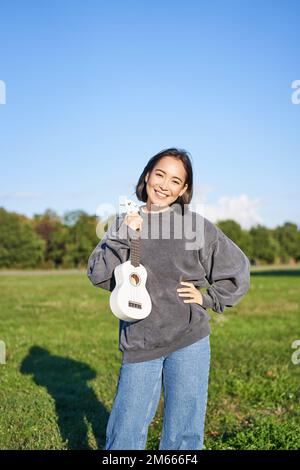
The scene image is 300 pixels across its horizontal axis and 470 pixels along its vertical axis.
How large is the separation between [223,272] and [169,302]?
41 centimetres

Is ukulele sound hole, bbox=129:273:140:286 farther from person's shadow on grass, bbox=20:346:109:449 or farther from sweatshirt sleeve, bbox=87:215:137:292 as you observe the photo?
person's shadow on grass, bbox=20:346:109:449

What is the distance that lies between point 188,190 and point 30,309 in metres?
13.1

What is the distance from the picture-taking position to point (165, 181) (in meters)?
3.51

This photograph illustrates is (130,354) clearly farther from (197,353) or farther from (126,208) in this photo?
(126,208)

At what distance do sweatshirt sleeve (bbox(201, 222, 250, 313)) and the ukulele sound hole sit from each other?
435 mm

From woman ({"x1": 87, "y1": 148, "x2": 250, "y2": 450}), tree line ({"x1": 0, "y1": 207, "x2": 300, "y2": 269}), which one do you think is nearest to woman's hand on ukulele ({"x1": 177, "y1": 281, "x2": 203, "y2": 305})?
woman ({"x1": 87, "y1": 148, "x2": 250, "y2": 450})

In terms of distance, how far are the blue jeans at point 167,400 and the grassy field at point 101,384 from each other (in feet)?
5.14

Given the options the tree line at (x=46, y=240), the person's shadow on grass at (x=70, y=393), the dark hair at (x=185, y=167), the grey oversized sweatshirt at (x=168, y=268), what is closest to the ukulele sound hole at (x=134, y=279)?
the grey oversized sweatshirt at (x=168, y=268)

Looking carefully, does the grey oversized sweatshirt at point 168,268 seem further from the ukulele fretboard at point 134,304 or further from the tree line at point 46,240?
the tree line at point 46,240

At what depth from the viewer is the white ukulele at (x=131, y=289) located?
10.6 feet

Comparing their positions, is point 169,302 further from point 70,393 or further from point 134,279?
point 70,393

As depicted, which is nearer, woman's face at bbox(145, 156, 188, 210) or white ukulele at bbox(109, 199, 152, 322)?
white ukulele at bbox(109, 199, 152, 322)

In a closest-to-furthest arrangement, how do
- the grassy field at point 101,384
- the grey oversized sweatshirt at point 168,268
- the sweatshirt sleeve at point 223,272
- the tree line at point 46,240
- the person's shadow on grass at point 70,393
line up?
the grey oversized sweatshirt at point 168,268
the sweatshirt sleeve at point 223,272
the grassy field at point 101,384
the person's shadow on grass at point 70,393
the tree line at point 46,240

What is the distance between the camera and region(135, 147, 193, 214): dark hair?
3.56 metres
